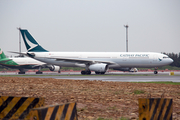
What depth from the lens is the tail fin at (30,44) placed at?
44031 mm

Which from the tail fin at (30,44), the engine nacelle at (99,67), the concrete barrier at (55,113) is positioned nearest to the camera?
the concrete barrier at (55,113)

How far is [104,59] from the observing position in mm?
41781

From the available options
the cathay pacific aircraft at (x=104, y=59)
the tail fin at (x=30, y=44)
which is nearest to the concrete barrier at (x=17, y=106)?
the cathay pacific aircraft at (x=104, y=59)

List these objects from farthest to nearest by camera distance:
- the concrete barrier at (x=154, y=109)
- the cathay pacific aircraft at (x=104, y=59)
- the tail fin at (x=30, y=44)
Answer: the tail fin at (x=30, y=44)
the cathay pacific aircraft at (x=104, y=59)
the concrete barrier at (x=154, y=109)

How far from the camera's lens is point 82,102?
928 cm

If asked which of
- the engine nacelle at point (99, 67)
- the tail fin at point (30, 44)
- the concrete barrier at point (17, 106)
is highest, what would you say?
the tail fin at point (30, 44)

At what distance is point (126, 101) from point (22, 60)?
4709 centimetres

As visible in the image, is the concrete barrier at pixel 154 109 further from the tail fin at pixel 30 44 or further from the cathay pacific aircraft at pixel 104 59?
the tail fin at pixel 30 44

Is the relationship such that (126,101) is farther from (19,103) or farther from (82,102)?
(19,103)

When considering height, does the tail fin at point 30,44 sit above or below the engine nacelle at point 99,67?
above

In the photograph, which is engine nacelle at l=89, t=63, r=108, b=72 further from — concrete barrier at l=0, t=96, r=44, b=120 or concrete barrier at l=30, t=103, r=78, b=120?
concrete barrier at l=30, t=103, r=78, b=120

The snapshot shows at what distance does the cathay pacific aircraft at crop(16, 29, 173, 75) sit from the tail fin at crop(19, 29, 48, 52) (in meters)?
0.71

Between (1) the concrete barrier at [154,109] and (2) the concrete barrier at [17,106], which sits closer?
(1) the concrete barrier at [154,109]

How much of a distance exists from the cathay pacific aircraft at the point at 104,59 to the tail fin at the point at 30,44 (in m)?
0.71
